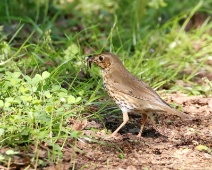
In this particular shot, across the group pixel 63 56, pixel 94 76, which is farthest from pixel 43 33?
pixel 94 76

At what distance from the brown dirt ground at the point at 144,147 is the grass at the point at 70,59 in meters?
0.11

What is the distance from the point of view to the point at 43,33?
25.0 feet

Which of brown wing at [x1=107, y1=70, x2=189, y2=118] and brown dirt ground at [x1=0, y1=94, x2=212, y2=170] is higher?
brown wing at [x1=107, y1=70, x2=189, y2=118]

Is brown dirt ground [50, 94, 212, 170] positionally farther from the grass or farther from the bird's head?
the bird's head

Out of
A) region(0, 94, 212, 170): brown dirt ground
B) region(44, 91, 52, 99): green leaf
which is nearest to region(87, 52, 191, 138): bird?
region(0, 94, 212, 170): brown dirt ground

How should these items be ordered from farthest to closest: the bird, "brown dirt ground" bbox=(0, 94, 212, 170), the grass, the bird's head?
the bird's head
the bird
the grass
"brown dirt ground" bbox=(0, 94, 212, 170)

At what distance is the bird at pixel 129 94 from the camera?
5648 millimetres

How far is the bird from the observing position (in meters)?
5.65

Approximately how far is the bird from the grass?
0.26m

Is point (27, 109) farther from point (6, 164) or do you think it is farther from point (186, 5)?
point (186, 5)

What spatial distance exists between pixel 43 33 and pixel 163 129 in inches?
84.8

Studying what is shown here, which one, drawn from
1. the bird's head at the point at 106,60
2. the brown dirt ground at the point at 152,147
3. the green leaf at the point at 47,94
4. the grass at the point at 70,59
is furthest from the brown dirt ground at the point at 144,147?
the bird's head at the point at 106,60

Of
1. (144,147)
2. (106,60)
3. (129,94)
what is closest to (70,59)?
(106,60)

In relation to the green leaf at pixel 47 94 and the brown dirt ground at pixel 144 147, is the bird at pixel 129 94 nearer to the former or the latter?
the brown dirt ground at pixel 144 147
